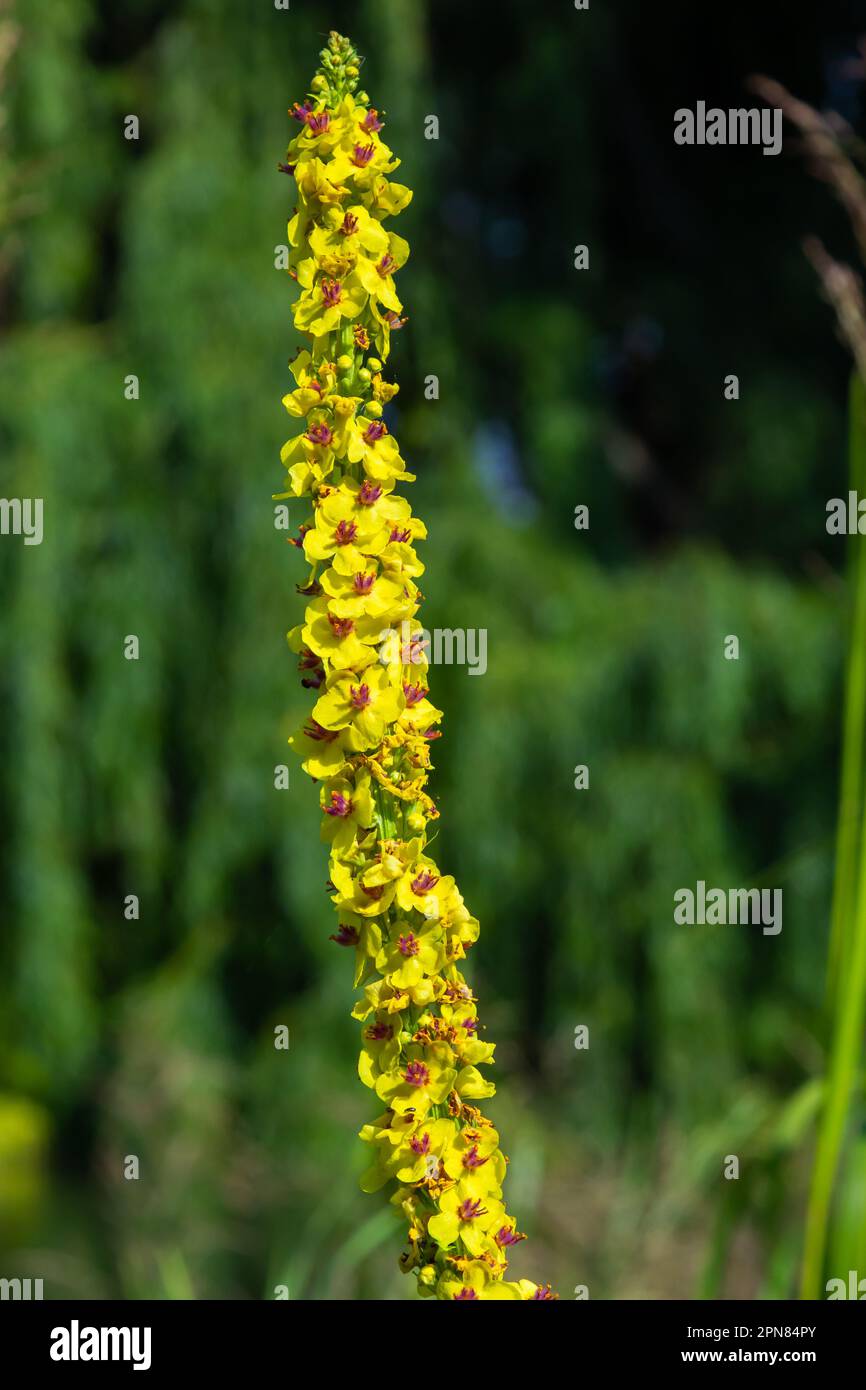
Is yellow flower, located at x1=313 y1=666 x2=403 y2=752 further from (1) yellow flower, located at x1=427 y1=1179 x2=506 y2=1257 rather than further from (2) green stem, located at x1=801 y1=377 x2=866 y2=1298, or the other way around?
(2) green stem, located at x1=801 y1=377 x2=866 y2=1298

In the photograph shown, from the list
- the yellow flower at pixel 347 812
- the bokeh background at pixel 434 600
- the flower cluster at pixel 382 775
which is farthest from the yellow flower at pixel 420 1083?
the bokeh background at pixel 434 600

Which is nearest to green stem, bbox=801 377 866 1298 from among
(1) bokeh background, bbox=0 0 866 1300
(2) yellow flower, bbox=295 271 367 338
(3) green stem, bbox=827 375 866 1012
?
(3) green stem, bbox=827 375 866 1012

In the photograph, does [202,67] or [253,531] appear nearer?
[253,531]

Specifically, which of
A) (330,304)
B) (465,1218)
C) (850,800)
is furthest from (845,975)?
(330,304)

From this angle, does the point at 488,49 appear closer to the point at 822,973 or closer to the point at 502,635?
the point at 502,635

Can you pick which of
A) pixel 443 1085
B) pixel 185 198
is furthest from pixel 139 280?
pixel 443 1085

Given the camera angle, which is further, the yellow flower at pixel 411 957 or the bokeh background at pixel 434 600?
the bokeh background at pixel 434 600

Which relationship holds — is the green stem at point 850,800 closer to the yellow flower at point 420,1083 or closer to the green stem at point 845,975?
the green stem at point 845,975
